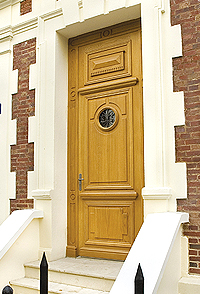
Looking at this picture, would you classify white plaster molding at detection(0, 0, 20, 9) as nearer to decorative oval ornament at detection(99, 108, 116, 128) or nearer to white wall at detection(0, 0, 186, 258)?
white wall at detection(0, 0, 186, 258)

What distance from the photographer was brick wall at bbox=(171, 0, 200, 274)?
373cm

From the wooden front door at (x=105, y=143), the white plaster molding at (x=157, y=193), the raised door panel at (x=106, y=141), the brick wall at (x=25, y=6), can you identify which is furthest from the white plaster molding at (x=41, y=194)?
the brick wall at (x=25, y=6)

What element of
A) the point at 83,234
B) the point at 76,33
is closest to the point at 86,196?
the point at 83,234

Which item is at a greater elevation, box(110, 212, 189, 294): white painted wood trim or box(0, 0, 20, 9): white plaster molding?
box(0, 0, 20, 9): white plaster molding

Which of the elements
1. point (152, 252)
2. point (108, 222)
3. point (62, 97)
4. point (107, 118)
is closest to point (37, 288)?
point (108, 222)

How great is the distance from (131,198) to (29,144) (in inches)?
70.4

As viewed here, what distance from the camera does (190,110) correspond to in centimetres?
392

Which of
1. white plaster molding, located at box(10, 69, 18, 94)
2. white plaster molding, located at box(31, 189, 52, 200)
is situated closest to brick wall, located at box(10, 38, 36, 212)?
white plaster molding, located at box(10, 69, 18, 94)

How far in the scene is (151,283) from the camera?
9.62ft

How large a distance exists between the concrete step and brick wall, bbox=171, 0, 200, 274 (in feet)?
3.11

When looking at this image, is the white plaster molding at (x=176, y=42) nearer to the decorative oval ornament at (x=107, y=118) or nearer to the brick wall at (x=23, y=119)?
the decorative oval ornament at (x=107, y=118)

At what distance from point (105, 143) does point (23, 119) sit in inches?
56.5

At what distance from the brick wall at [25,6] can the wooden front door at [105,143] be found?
Answer: 3.42 feet

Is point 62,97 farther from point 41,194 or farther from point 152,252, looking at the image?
point 152,252
